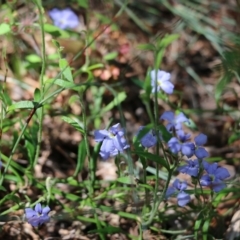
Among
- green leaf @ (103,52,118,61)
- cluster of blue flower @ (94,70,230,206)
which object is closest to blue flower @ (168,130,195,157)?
cluster of blue flower @ (94,70,230,206)

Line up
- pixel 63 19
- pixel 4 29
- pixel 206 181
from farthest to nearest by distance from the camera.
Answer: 1. pixel 63 19
2. pixel 4 29
3. pixel 206 181

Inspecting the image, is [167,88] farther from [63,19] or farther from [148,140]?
[63,19]

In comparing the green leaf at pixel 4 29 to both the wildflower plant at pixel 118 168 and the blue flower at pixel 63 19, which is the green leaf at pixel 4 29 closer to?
the wildflower plant at pixel 118 168

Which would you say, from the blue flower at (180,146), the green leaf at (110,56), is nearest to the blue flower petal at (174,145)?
the blue flower at (180,146)

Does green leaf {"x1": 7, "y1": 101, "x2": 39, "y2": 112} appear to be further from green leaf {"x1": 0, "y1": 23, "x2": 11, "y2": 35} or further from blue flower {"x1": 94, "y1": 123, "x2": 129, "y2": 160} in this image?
green leaf {"x1": 0, "y1": 23, "x2": 11, "y2": 35}

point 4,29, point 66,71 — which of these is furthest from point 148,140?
point 4,29
